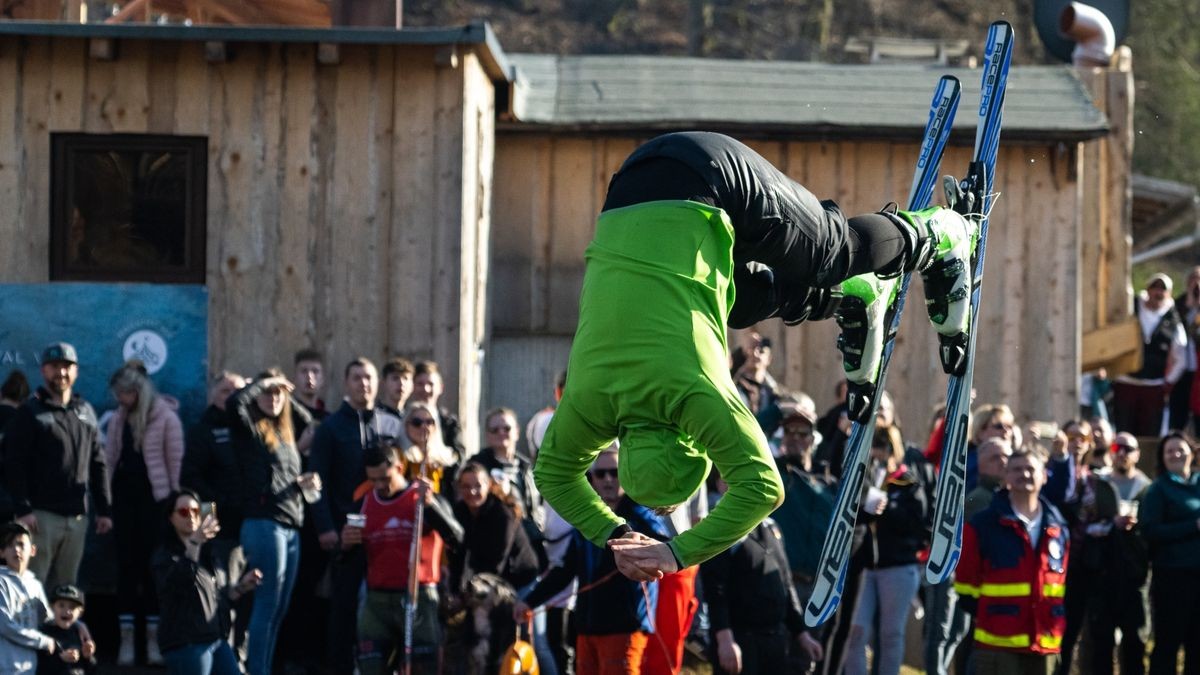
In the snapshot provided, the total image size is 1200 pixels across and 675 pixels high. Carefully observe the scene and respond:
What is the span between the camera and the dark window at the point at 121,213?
10922mm

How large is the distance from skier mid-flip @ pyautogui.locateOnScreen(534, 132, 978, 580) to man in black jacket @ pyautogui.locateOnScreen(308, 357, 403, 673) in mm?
3441

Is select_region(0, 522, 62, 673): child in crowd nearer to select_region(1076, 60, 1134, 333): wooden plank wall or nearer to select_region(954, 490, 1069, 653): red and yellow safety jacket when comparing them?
select_region(954, 490, 1069, 653): red and yellow safety jacket

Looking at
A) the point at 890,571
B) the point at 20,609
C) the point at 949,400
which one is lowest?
the point at 20,609

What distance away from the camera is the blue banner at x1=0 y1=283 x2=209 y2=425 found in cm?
1072

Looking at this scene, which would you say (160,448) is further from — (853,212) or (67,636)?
(853,212)

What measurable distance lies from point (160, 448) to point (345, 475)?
3.57 ft

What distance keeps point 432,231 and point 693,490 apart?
5718 mm

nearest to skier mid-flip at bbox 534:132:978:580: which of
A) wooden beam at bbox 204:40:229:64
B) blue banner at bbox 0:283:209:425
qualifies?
blue banner at bbox 0:283:209:425

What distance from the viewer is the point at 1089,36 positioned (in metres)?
14.9

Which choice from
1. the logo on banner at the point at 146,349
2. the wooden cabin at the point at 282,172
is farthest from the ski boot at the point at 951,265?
the logo on banner at the point at 146,349

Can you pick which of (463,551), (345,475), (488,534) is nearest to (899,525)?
(488,534)

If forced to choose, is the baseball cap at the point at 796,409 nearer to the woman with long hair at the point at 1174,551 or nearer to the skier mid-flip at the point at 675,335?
the woman with long hair at the point at 1174,551

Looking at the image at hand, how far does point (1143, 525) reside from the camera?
9.80 metres

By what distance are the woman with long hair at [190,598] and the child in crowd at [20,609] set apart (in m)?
0.49
